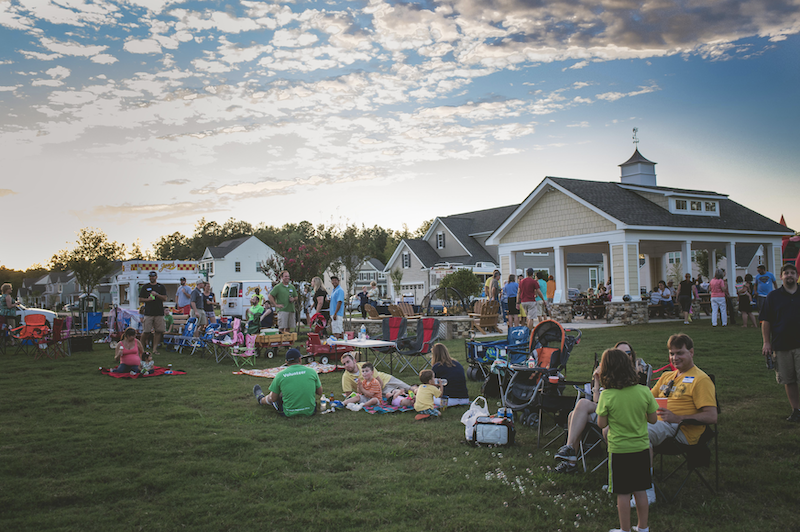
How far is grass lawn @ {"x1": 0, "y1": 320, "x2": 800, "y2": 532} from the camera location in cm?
389

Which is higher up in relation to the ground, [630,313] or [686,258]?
[686,258]

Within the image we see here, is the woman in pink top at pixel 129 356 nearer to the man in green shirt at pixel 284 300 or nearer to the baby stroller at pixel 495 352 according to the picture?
the man in green shirt at pixel 284 300

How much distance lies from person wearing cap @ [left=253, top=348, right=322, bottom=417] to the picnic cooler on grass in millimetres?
2523

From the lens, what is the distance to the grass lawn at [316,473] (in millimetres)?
3887

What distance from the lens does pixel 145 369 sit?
1041 cm

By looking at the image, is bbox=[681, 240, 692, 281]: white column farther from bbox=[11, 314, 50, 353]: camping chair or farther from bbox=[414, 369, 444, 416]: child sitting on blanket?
bbox=[11, 314, 50, 353]: camping chair

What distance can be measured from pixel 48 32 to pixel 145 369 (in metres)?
9.06

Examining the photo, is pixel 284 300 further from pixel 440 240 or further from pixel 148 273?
pixel 440 240

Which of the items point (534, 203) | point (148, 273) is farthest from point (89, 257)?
point (534, 203)

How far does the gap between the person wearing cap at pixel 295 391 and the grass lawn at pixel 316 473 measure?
268mm

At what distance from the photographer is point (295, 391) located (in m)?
7.11

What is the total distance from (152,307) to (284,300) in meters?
3.18

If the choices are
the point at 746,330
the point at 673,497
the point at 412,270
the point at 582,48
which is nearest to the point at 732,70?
the point at 582,48

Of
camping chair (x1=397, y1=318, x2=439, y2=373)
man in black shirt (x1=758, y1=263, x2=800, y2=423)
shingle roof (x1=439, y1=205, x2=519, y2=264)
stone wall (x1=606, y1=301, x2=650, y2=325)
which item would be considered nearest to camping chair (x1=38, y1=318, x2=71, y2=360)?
camping chair (x1=397, y1=318, x2=439, y2=373)
